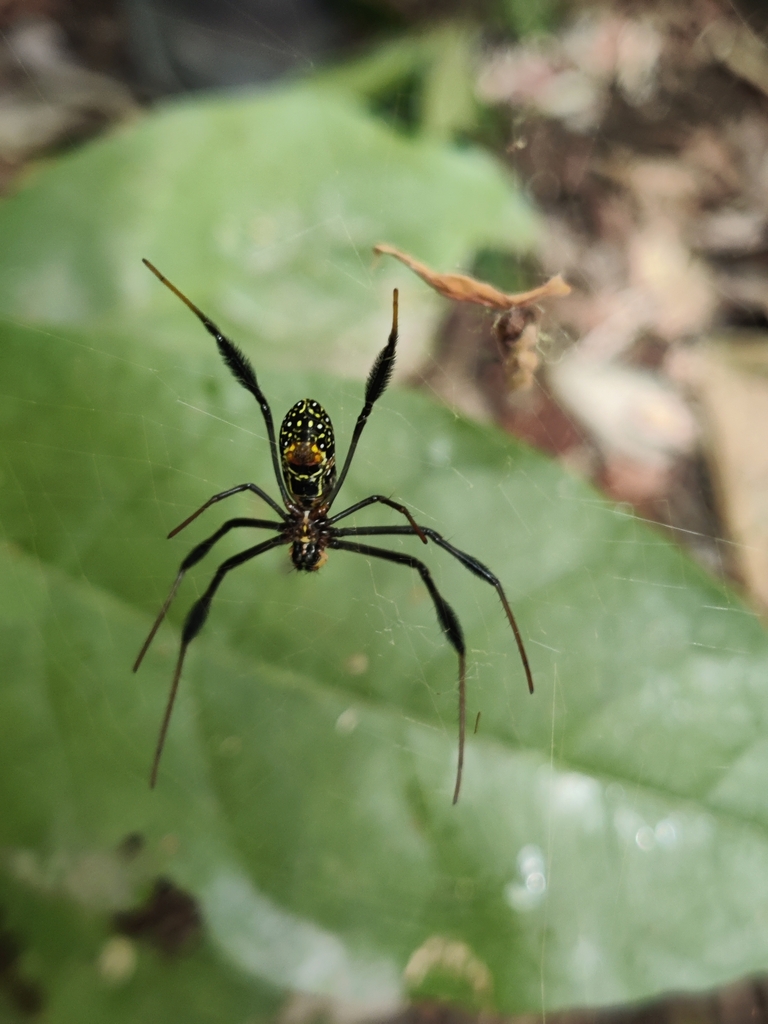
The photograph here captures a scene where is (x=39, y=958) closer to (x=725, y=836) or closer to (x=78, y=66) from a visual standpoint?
(x=725, y=836)

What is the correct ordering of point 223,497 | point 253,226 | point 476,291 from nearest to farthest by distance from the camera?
point 476,291 < point 223,497 < point 253,226

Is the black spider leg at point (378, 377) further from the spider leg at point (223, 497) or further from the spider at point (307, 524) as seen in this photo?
the spider leg at point (223, 497)

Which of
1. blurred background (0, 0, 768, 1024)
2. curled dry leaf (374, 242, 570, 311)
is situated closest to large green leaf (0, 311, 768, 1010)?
curled dry leaf (374, 242, 570, 311)

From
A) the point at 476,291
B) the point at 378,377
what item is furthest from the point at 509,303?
the point at 378,377

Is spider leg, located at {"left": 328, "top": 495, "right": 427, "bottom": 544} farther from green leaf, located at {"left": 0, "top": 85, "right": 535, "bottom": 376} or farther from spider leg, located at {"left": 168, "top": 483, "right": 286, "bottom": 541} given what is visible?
green leaf, located at {"left": 0, "top": 85, "right": 535, "bottom": 376}

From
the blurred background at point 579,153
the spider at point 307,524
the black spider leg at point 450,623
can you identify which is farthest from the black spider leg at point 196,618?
the blurred background at point 579,153

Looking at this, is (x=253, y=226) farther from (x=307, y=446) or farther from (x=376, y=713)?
(x=376, y=713)
